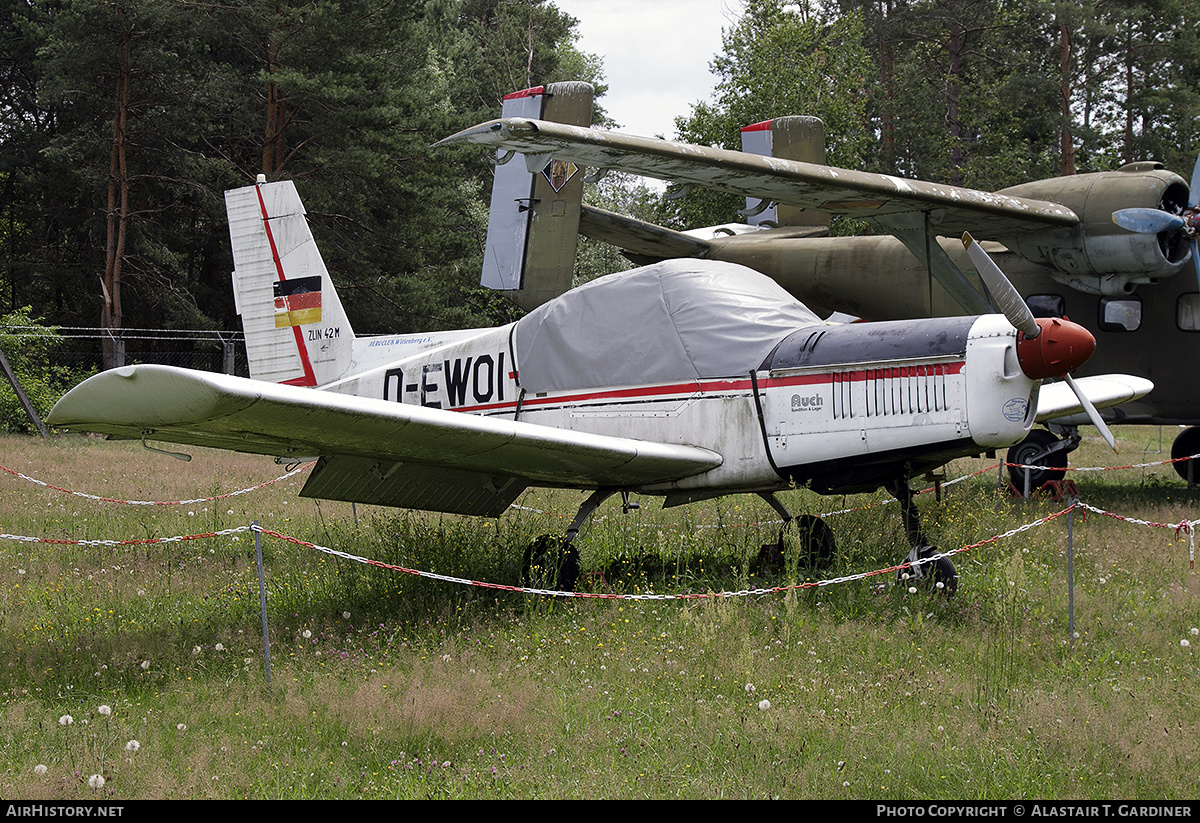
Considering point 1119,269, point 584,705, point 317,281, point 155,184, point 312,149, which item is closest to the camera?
point 584,705

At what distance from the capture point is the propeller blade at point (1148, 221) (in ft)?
32.8

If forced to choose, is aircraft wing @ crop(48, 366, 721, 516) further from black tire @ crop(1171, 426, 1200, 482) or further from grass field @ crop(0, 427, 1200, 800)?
black tire @ crop(1171, 426, 1200, 482)

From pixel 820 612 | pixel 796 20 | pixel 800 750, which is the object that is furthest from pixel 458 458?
pixel 796 20

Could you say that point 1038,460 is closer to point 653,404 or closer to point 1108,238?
point 1108,238

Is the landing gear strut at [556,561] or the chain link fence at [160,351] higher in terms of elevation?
the chain link fence at [160,351]

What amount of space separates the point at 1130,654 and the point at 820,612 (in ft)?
5.55

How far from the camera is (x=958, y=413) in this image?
5.77m

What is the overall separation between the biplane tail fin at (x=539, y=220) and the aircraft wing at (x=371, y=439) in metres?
6.18

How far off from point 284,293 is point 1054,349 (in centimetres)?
670

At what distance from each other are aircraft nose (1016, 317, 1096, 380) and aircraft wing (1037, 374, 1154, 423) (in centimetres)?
213

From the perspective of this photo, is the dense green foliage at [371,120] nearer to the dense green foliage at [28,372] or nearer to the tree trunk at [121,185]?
the tree trunk at [121,185]

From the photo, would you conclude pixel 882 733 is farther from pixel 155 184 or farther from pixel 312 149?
pixel 155 184

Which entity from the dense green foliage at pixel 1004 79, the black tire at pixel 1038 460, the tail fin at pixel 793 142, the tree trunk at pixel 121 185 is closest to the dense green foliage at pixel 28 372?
the tree trunk at pixel 121 185

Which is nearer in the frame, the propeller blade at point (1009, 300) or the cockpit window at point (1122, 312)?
the propeller blade at point (1009, 300)
